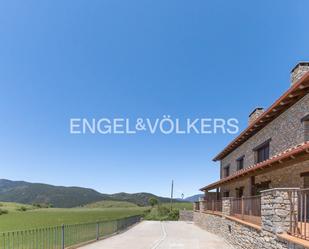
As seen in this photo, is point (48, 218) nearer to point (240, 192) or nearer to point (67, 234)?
A: point (240, 192)

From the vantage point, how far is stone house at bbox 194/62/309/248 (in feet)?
32.0

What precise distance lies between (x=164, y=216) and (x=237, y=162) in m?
25.3

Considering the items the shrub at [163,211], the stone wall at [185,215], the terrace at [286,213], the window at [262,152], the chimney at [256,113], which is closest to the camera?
the terrace at [286,213]

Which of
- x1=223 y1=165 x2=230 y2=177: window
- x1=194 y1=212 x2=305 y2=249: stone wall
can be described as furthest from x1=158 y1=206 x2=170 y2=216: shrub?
x1=194 y1=212 x2=305 y2=249: stone wall

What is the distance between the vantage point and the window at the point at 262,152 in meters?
20.5

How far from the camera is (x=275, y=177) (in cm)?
1730

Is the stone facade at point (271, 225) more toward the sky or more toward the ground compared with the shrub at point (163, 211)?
more toward the sky

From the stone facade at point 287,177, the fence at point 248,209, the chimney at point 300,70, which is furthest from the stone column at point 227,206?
Answer: the chimney at point 300,70

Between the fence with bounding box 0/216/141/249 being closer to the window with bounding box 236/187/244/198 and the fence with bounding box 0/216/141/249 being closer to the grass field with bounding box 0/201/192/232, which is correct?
the window with bounding box 236/187/244/198

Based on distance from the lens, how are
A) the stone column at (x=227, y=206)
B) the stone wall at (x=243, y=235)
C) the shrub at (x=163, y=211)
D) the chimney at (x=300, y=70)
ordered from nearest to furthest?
1. the stone wall at (x=243, y=235)
2. the chimney at (x=300, y=70)
3. the stone column at (x=227, y=206)
4. the shrub at (x=163, y=211)

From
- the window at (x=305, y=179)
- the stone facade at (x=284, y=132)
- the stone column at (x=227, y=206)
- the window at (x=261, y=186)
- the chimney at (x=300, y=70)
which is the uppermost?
the chimney at (x=300, y=70)

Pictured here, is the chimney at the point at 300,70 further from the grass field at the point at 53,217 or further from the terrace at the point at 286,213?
the grass field at the point at 53,217

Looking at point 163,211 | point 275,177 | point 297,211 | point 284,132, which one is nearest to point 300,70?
point 284,132

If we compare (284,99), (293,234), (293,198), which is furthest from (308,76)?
(293,234)
